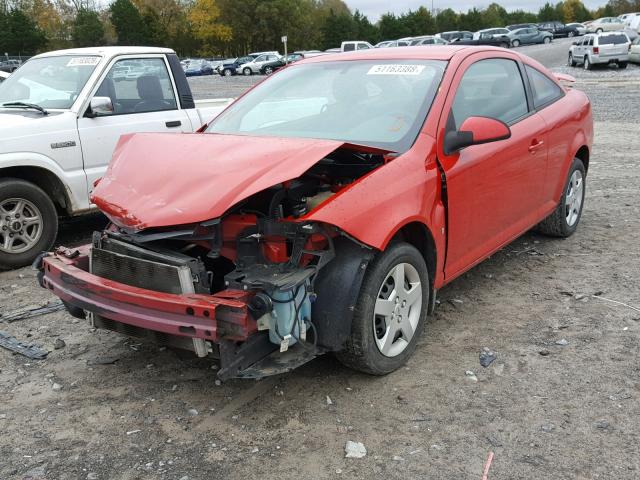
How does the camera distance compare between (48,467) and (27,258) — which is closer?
(48,467)

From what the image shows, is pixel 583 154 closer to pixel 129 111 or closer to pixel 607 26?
pixel 129 111

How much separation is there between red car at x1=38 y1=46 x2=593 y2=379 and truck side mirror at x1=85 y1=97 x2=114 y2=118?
1943mm

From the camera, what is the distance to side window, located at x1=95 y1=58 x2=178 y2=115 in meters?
6.74

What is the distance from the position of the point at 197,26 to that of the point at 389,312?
281ft

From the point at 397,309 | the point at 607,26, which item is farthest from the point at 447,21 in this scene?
the point at 397,309

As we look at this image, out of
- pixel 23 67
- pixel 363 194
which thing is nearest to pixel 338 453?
pixel 363 194

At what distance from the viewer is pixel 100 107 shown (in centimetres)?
635

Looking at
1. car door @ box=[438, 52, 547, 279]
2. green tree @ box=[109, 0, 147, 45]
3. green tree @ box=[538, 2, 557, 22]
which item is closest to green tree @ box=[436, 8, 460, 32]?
green tree @ box=[538, 2, 557, 22]

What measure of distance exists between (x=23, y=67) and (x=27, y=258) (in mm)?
2475

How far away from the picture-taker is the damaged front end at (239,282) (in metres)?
3.25

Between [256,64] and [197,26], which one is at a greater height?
[197,26]

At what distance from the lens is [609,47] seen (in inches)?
1235

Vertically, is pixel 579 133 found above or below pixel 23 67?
below

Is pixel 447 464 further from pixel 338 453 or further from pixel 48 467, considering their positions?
pixel 48 467
